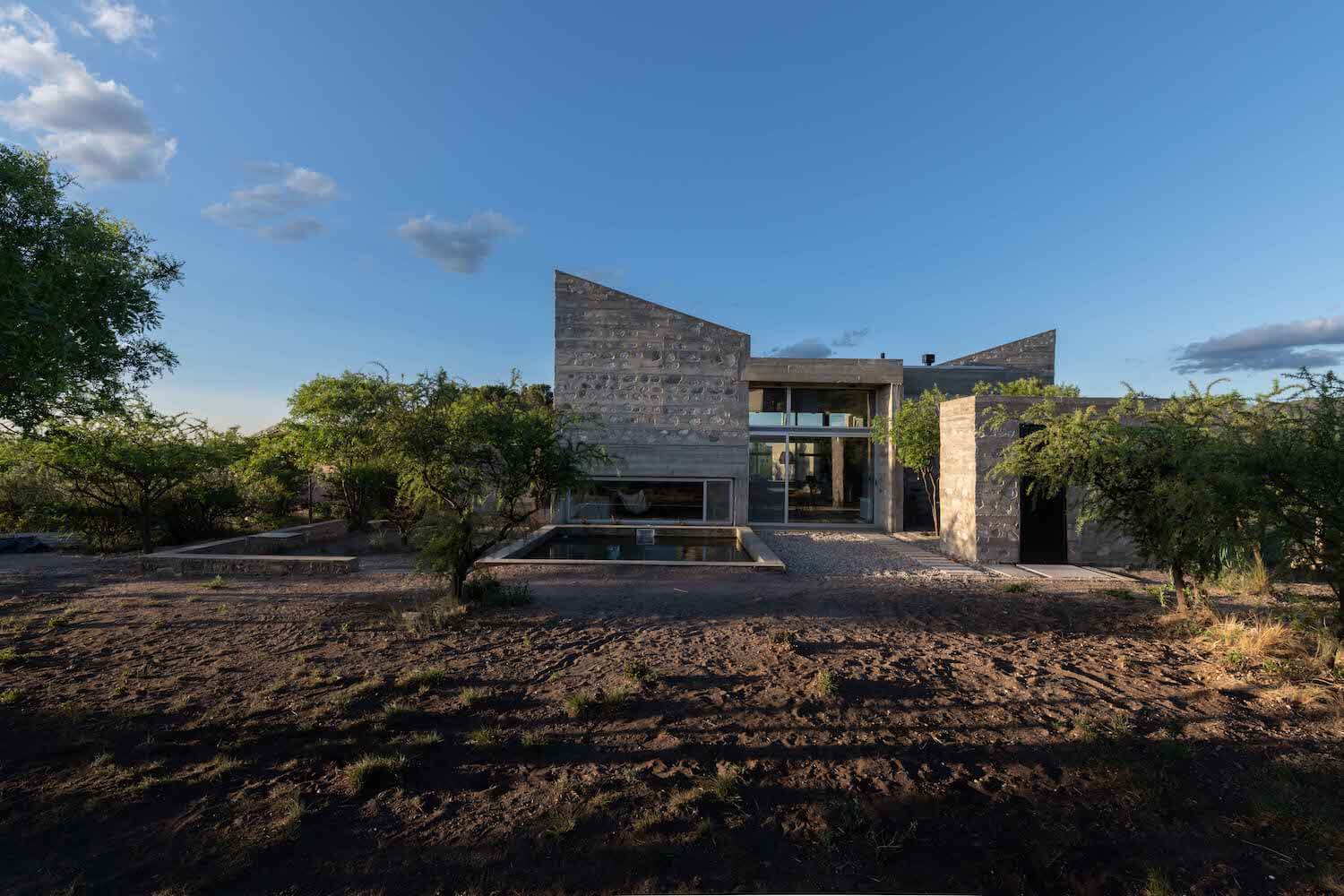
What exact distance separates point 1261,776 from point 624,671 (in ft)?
14.5

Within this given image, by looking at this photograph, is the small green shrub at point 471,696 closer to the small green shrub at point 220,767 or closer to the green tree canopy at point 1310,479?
the small green shrub at point 220,767

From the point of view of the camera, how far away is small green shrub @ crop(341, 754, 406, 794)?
11.4 ft

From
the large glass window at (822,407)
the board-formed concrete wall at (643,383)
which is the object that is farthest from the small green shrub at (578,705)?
the large glass window at (822,407)

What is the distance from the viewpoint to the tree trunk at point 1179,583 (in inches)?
Answer: 270

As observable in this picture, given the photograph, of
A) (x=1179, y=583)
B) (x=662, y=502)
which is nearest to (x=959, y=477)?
(x=1179, y=583)

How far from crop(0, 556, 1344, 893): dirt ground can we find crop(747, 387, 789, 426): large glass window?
11902 millimetres

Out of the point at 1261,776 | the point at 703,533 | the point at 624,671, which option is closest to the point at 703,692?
the point at 624,671

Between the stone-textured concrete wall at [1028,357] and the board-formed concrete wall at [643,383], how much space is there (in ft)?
30.3

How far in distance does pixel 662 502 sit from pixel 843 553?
6.56 meters

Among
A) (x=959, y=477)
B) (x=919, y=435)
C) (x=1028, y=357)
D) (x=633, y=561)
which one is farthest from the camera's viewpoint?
(x=1028, y=357)

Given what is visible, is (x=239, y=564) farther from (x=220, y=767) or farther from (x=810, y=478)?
(x=810, y=478)

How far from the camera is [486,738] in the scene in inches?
155

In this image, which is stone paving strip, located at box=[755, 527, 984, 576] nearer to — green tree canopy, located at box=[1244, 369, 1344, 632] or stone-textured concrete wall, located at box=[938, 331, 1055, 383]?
green tree canopy, located at box=[1244, 369, 1344, 632]

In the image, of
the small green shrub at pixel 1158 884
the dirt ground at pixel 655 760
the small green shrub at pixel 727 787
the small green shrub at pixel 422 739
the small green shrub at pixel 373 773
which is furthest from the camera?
the small green shrub at pixel 422 739
